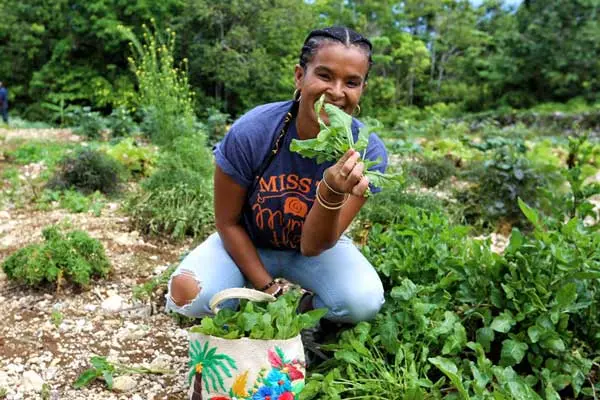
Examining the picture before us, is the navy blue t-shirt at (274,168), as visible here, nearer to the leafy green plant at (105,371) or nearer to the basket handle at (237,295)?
the basket handle at (237,295)

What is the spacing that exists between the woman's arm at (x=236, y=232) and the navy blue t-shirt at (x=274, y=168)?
1.9 inches

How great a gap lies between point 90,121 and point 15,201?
3811mm

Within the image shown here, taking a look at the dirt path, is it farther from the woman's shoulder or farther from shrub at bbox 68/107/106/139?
shrub at bbox 68/107/106/139

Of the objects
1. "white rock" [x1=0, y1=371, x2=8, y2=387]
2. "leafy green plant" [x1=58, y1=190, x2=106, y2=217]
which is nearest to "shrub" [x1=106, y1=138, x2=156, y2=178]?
"leafy green plant" [x1=58, y1=190, x2=106, y2=217]

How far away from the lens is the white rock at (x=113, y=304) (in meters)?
2.69

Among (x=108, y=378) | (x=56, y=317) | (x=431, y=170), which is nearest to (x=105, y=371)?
(x=108, y=378)

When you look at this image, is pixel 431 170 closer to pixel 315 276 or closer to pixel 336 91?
pixel 315 276

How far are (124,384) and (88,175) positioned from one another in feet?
9.39

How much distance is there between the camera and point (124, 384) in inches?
82.0

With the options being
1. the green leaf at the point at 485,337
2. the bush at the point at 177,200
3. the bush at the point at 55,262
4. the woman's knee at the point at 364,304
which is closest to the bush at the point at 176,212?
the bush at the point at 177,200

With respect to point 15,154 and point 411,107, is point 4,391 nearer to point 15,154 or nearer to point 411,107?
point 15,154

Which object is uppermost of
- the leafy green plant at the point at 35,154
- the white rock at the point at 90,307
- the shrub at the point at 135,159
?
the white rock at the point at 90,307

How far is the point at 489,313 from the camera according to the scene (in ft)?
6.73

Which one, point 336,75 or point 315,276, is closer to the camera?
point 336,75
